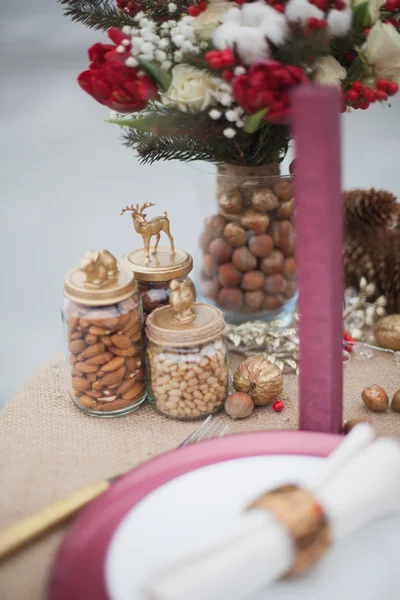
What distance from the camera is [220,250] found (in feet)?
2.64

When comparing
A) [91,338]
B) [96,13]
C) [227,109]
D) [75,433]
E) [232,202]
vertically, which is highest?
[96,13]

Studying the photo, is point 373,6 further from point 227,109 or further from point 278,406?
point 278,406

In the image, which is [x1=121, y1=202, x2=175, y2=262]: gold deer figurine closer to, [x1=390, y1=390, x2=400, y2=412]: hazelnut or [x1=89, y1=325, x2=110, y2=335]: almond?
[x1=89, y1=325, x2=110, y2=335]: almond

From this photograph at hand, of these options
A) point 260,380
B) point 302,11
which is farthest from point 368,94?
point 260,380

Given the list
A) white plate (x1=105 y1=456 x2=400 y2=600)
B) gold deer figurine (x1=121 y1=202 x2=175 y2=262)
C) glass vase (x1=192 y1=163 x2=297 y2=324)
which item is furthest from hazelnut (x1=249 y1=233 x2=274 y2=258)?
white plate (x1=105 y1=456 x2=400 y2=600)

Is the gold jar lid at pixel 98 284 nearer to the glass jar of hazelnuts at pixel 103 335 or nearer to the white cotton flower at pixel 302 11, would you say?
the glass jar of hazelnuts at pixel 103 335

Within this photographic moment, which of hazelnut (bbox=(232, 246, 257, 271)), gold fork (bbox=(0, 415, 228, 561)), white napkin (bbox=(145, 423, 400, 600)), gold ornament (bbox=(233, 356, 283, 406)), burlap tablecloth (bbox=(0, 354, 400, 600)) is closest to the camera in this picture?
white napkin (bbox=(145, 423, 400, 600))

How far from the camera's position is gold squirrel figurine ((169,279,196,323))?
0.64 metres

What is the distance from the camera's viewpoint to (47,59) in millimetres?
2803

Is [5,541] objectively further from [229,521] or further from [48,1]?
[48,1]

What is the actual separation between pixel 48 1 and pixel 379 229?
2.95m

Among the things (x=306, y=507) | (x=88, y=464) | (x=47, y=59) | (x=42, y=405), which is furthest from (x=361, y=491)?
(x=47, y=59)

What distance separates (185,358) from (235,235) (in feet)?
0.66

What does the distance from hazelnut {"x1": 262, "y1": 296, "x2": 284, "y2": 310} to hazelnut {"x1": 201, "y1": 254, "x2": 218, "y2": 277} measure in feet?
0.24
